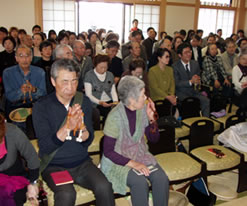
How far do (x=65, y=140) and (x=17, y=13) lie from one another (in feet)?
24.5

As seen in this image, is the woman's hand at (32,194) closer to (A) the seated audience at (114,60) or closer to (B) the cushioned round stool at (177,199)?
(B) the cushioned round stool at (177,199)

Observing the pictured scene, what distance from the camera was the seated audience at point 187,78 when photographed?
4.27m

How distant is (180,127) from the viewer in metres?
3.31

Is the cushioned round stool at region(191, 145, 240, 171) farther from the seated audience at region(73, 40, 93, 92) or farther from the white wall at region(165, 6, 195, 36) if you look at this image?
the white wall at region(165, 6, 195, 36)

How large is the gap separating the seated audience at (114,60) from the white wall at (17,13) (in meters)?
4.79

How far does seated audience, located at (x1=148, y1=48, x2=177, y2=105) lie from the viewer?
4.08m

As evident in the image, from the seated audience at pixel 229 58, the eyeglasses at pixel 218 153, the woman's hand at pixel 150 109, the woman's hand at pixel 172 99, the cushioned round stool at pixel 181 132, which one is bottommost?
the eyeglasses at pixel 218 153

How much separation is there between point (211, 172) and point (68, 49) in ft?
7.81

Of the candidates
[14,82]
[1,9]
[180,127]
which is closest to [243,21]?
[1,9]

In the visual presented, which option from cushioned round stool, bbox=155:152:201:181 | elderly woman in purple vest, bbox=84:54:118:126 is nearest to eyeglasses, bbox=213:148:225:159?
cushioned round stool, bbox=155:152:201:181

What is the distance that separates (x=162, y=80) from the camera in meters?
4.15

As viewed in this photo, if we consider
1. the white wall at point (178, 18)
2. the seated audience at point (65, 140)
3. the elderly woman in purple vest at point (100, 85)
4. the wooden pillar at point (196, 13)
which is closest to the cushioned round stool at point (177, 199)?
the seated audience at point (65, 140)

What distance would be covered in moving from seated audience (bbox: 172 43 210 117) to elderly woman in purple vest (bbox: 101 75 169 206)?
2.13m

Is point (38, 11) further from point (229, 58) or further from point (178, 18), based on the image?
point (229, 58)
